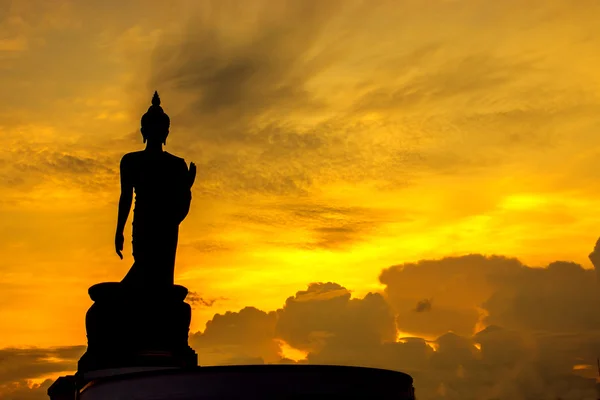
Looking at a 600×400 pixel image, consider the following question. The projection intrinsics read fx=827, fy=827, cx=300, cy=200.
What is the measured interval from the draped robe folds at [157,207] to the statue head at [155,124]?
375mm

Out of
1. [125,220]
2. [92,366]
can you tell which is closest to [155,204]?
[125,220]

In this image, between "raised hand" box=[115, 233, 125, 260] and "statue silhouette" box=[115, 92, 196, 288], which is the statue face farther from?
"raised hand" box=[115, 233, 125, 260]

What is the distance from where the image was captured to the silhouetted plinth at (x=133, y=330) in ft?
48.2

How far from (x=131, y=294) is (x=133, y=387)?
494 centimetres

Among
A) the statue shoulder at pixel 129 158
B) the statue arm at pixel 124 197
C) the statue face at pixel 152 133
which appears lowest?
the statue arm at pixel 124 197

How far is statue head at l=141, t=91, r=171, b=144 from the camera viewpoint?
1648 centimetres

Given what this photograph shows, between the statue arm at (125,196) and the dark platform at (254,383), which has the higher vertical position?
the statue arm at (125,196)

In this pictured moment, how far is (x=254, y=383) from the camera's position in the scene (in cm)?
984

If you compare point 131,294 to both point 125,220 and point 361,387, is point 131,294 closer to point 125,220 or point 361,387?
point 125,220

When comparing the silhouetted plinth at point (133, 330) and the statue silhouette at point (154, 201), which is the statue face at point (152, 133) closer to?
the statue silhouette at point (154, 201)

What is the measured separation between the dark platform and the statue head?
701cm

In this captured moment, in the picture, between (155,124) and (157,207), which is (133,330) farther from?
(155,124)

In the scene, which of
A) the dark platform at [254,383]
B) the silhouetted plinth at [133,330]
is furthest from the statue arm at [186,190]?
the dark platform at [254,383]

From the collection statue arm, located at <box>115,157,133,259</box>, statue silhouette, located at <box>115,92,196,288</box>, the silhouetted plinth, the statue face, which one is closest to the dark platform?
the silhouetted plinth
